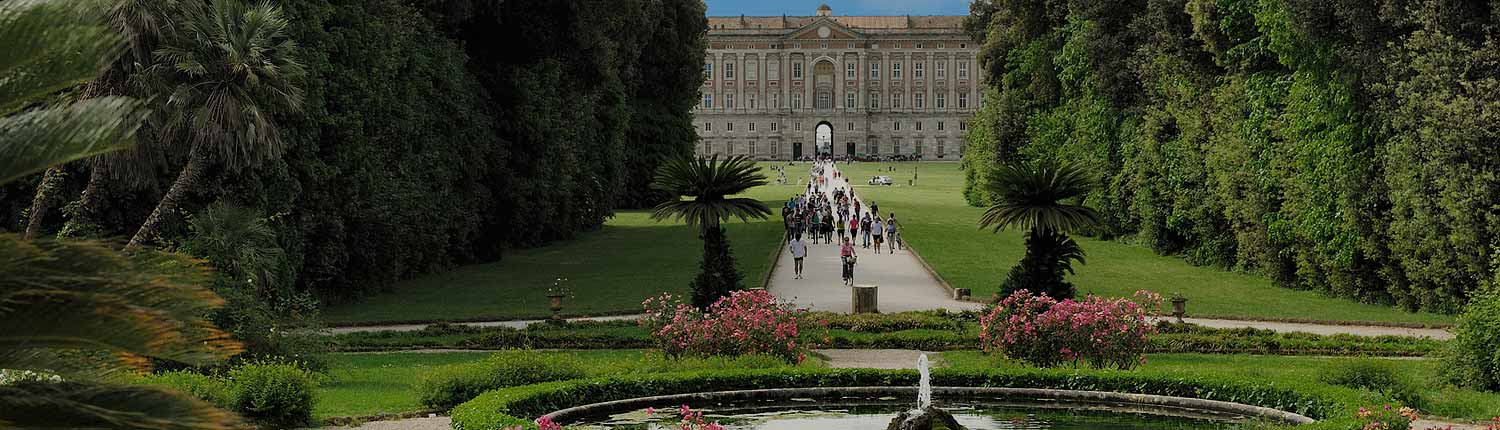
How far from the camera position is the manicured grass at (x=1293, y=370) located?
42.5 ft

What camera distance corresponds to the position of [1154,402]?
43.7ft

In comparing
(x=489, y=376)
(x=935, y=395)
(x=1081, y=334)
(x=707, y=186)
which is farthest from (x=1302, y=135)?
(x=489, y=376)

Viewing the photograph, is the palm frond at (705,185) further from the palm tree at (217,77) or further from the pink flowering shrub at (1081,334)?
the pink flowering shrub at (1081,334)

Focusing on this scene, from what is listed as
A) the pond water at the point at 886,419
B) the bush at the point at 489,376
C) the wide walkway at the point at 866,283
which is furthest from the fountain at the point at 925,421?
the wide walkway at the point at 866,283

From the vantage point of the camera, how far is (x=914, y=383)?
46.4 feet

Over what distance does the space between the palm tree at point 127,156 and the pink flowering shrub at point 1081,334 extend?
9.69m

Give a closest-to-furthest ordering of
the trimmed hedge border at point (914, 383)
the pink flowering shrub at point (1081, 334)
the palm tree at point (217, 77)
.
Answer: the trimmed hedge border at point (914, 383), the pink flowering shrub at point (1081, 334), the palm tree at point (217, 77)

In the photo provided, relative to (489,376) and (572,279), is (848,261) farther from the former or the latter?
(489,376)

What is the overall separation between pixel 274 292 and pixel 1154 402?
1085cm

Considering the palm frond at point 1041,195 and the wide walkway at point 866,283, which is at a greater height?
the palm frond at point 1041,195

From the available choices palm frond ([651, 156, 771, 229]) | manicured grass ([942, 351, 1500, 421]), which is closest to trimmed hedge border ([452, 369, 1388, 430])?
manicured grass ([942, 351, 1500, 421])

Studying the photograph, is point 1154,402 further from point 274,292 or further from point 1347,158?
point 1347,158

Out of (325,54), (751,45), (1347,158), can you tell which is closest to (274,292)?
(325,54)

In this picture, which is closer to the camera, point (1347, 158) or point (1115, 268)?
point (1347, 158)
